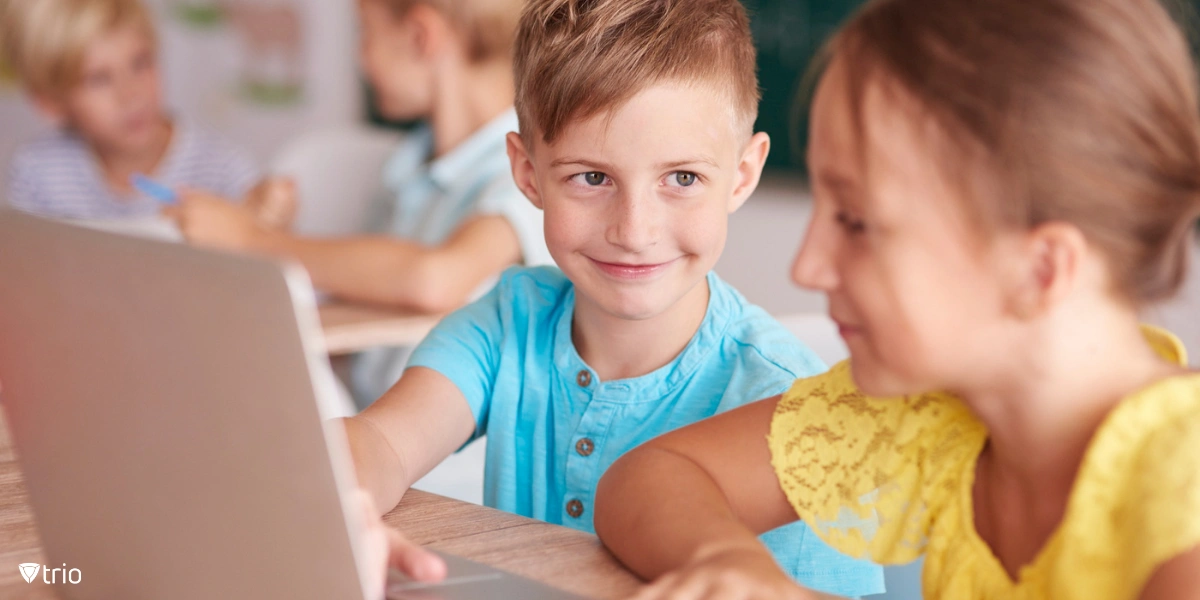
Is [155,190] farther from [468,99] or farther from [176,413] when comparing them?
[176,413]

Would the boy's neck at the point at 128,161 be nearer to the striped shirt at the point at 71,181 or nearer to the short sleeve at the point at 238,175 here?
the striped shirt at the point at 71,181

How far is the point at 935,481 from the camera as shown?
→ 2.70 feet

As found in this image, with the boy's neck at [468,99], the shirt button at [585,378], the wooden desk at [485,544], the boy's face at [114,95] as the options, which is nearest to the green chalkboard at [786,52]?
the boy's neck at [468,99]

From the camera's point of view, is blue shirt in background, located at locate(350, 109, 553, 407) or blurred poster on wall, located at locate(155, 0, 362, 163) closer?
blue shirt in background, located at locate(350, 109, 553, 407)

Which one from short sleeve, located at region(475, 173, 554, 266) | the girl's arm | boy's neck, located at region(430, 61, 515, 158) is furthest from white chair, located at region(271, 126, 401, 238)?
the girl's arm

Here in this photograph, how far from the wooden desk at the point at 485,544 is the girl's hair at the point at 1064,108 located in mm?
316

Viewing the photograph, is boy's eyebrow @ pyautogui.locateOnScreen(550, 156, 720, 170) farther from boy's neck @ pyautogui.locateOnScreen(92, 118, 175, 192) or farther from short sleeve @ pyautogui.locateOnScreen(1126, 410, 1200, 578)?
boy's neck @ pyautogui.locateOnScreen(92, 118, 175, 192)

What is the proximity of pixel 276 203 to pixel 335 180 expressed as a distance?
0.29 m

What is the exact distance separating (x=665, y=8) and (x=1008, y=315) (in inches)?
20.6

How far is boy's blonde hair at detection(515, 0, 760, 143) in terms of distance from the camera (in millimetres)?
1041

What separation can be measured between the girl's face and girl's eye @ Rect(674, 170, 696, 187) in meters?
0.35

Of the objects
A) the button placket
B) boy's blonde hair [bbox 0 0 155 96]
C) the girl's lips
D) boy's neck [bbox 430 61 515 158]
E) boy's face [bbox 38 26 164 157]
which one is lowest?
the button placket

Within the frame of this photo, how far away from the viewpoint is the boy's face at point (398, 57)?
2260mm

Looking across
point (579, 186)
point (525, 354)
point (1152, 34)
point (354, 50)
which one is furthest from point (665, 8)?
point (354, 50)
